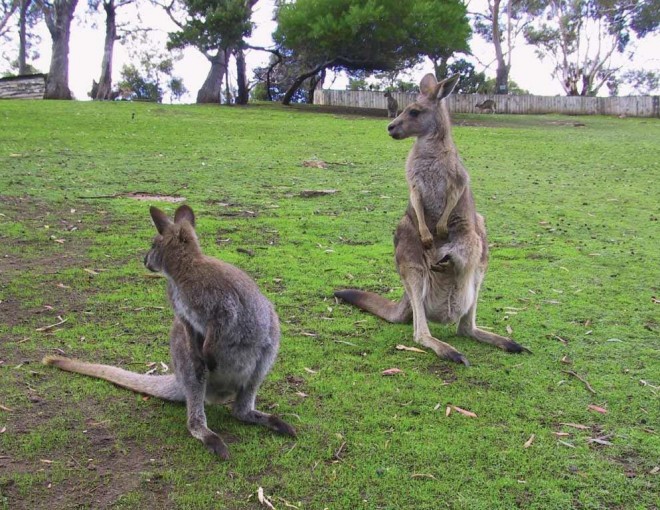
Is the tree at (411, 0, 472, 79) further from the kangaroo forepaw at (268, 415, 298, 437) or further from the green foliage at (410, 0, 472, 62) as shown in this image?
the kangaroo forepaw at (268, 415, 298, 437)

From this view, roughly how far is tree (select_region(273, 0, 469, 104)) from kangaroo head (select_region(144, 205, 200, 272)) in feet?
56.8

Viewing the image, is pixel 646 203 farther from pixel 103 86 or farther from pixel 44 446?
pixel 103 86

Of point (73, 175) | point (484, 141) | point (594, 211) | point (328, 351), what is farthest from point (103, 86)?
point (328, 351)

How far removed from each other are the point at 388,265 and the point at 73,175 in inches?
190

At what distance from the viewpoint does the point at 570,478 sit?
2.67 m

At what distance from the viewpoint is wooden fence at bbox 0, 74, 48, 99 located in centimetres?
2248

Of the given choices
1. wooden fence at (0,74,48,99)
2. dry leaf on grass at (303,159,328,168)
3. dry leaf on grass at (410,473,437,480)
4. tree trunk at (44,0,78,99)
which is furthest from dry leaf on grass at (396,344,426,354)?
tree trunk at (44,0,78,99)

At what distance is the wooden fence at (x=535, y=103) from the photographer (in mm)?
28109

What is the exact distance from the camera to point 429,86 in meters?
4.84

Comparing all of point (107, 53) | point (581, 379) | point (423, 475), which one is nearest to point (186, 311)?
point (423, 475)

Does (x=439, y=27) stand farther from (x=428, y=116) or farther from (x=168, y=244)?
(x=168, y=244)

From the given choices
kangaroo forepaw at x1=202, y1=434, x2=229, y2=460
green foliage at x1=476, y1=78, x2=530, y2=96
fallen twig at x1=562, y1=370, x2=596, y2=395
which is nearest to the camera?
kangaroo forepaw at x1=202, y1=434, x2=229, y2=460

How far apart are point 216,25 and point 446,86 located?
18.4m

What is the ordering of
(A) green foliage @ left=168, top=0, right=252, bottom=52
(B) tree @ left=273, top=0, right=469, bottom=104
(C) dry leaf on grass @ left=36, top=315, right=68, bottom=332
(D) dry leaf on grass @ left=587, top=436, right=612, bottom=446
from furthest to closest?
1. (A) green foliage @ left=168, top=0, right=252, bottom=52
2. (B) tree @ left=273, top=0, right=469, bottom=104
3. (C) dry leaf on grass @ left=36, top=315, right=68, bottom=332
4. (D) dry leaf on grass @ left=587, top=436, right=612, bottom=446
